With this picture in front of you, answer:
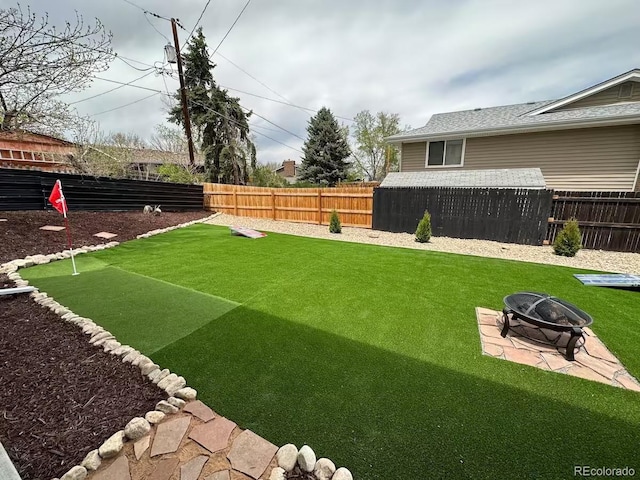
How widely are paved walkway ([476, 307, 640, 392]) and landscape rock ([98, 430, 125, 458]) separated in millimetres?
3235

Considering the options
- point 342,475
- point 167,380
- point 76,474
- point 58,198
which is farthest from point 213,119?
point 342,475

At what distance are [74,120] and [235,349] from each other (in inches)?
256

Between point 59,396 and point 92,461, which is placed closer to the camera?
point 92,461

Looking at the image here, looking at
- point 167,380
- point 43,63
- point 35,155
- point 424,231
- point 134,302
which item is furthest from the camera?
point 35,155

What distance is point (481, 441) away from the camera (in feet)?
5.87

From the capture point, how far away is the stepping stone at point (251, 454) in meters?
1.58

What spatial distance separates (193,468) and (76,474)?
63 centimetres

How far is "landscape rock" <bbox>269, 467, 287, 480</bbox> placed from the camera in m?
1.51

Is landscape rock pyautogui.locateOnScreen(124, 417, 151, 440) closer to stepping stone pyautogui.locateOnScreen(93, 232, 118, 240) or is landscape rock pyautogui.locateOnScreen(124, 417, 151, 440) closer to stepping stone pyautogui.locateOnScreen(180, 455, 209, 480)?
stepping stone pyautogui.locateOnScreen(180, 455, 209, 480)

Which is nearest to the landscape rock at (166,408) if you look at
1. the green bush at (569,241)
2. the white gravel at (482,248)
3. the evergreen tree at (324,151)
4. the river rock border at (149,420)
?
the river rock border at (149,420)

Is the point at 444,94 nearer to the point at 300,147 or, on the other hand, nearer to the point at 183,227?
the point at 300,147

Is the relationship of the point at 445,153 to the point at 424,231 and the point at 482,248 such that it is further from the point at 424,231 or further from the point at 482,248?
the point at 482,248

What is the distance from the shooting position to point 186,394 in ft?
6.88

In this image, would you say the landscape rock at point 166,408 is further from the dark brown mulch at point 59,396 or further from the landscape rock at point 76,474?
the landscape rock at point 76,474
